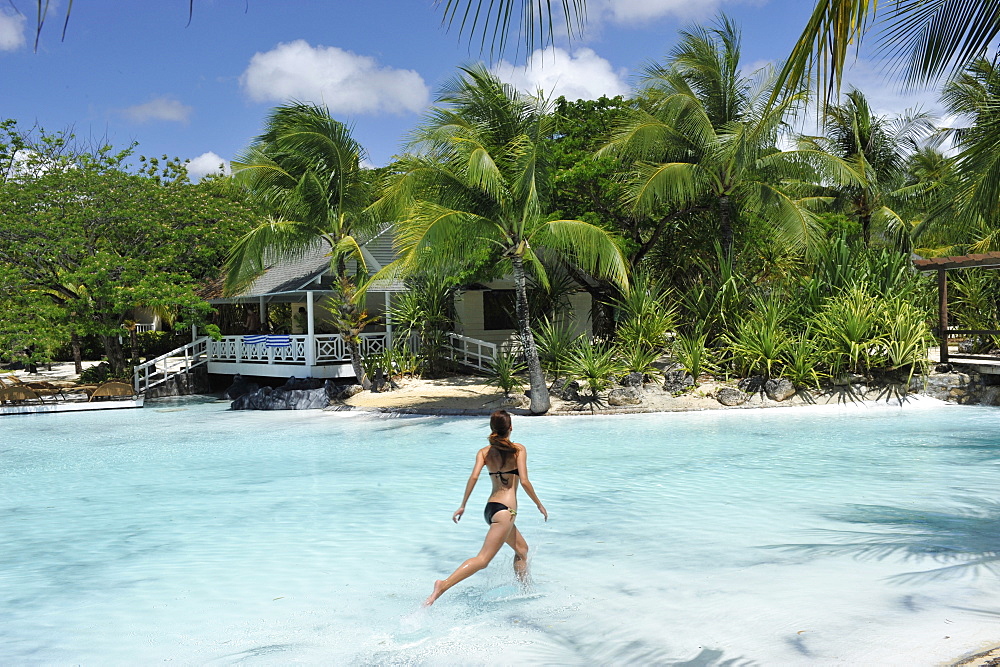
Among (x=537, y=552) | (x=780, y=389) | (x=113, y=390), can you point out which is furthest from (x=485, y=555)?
(x=113, y=390)

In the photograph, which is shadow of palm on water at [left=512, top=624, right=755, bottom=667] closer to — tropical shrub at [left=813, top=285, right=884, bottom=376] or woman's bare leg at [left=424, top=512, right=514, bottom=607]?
woman's bare leg at [left=424, top=512, right=514, bottom=607]

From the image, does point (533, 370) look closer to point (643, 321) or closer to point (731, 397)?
point (643, 321)

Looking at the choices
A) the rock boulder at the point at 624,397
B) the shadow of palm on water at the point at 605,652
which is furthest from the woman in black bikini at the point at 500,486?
the rock boulder at the point at 624,397

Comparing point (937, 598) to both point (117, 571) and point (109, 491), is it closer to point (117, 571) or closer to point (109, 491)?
point (117, 571)

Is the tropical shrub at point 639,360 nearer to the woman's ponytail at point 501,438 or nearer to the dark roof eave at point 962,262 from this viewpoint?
the dark roof eave at point 962,262

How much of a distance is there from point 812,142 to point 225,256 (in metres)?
18.7

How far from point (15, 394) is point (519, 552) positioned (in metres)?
20.1

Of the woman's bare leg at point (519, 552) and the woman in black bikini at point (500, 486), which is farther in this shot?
the woman's bare leg at point (519, 552)

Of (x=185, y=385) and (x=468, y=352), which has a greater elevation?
(x=468, y=352)

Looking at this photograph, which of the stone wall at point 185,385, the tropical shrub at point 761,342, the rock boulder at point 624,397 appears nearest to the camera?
the rock boulder at point 624,397

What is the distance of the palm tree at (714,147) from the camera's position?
65.6 feet

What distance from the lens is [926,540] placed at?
314 inches

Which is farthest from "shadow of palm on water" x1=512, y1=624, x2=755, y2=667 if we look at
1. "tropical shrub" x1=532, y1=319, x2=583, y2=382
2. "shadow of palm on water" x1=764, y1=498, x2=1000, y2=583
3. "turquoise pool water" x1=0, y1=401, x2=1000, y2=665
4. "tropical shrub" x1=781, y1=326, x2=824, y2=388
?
"tropical shrub" x1=781, y1=326, x2=824, y2=388

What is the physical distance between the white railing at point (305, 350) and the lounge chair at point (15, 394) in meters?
5.47
